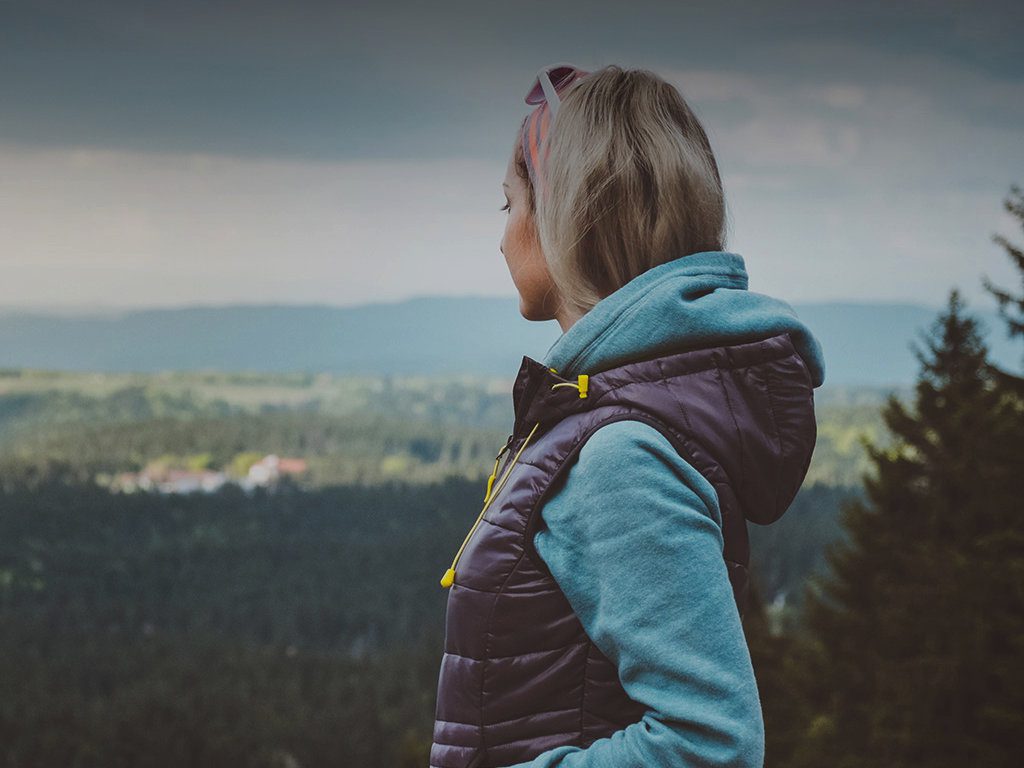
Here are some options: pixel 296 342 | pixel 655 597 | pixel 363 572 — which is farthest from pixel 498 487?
pixel 296 342

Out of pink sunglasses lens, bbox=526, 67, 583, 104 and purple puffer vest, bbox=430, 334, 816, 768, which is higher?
pink sunglasses lens, bbox=526, 67, 583, 104

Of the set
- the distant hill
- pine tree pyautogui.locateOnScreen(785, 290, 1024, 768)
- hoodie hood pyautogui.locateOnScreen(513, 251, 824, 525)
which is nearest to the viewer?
hoodie hood pyautogui.locateOnScreen(513, 251, 824, 525)

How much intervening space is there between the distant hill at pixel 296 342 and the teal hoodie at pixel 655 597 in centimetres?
12241

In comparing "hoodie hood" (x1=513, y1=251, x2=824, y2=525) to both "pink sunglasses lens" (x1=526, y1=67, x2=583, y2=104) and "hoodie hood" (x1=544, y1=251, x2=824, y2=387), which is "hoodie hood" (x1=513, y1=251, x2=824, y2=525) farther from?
"pink sunglasses lens" (x1=526, y1=67, x2=583, y2=104)

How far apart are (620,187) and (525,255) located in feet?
0.63

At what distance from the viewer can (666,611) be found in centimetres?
121

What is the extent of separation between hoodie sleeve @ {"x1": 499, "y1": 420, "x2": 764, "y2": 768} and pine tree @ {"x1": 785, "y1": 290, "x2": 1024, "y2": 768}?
10.9 metres

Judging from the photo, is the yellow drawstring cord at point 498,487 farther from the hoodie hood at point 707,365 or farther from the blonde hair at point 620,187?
the blonde hair at point 620,187

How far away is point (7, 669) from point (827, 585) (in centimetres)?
5153

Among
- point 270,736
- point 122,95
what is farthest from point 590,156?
point 122,95

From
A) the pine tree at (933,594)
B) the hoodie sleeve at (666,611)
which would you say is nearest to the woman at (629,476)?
the hoodie sleeve at (666,611)

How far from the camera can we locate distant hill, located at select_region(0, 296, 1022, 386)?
14500 centimetres

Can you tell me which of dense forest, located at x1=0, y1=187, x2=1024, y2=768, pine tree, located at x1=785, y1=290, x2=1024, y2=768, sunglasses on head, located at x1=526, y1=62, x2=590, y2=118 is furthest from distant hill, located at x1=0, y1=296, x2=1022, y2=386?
sunglasses on head, located at x1=526, y1=62, x2=590, y2=118

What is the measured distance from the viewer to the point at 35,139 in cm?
13300
